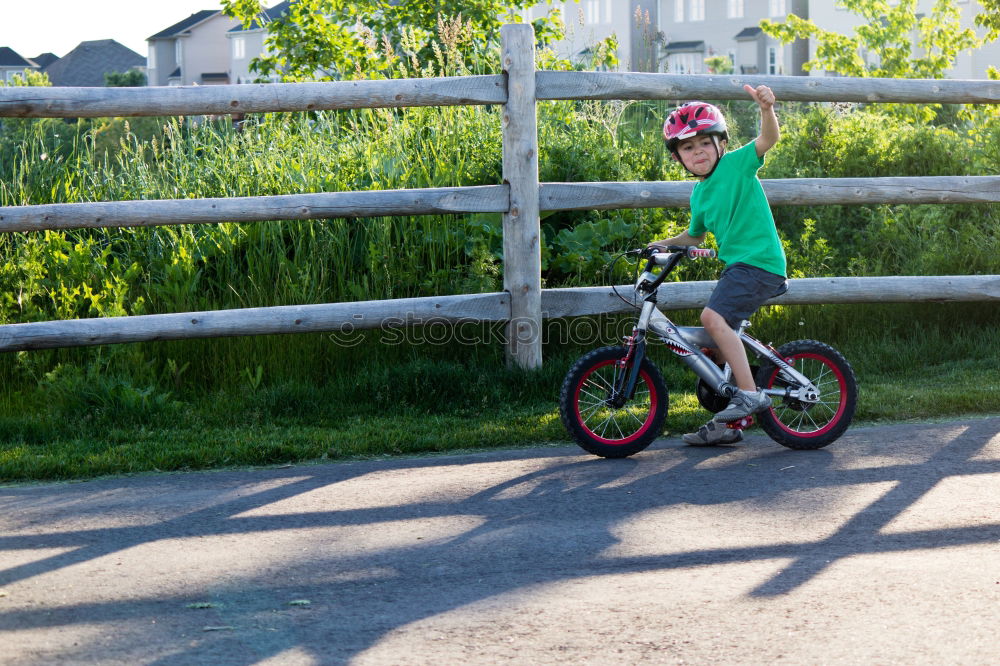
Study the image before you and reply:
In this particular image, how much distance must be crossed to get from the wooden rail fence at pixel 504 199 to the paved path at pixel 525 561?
3.44ft

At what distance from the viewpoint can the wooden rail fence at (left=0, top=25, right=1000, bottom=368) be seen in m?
5.62

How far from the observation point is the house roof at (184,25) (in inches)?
Answer: 2904

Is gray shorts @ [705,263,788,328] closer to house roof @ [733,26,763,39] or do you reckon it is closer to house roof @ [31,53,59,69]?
house roof @ [733,26,763,39]

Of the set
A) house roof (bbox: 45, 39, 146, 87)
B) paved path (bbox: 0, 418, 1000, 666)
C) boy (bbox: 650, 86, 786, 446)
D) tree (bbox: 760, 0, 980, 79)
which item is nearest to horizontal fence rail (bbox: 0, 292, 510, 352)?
paved path (bbox: 0, 418, 1000, 666)

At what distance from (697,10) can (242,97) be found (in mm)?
51052

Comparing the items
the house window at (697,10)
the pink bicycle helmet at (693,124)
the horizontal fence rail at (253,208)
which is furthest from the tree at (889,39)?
the house window at (697,10)

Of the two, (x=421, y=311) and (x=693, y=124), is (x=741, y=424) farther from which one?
(x=421, y=311)

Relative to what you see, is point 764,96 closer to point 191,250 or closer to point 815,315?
point 815,315

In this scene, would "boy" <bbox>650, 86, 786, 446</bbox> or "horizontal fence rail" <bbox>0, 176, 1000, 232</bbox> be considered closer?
"boy" <bbox>650, 86, 786, 446</bbox>

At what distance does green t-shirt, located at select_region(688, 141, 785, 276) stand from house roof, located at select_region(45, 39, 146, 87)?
83.1 m

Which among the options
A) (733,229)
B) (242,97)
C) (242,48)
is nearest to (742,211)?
(733,229)

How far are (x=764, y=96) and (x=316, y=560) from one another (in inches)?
101

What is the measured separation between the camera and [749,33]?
1980 inches

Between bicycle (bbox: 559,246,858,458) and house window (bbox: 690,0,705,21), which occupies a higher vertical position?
house window (bbox: 690,0,705,21)
